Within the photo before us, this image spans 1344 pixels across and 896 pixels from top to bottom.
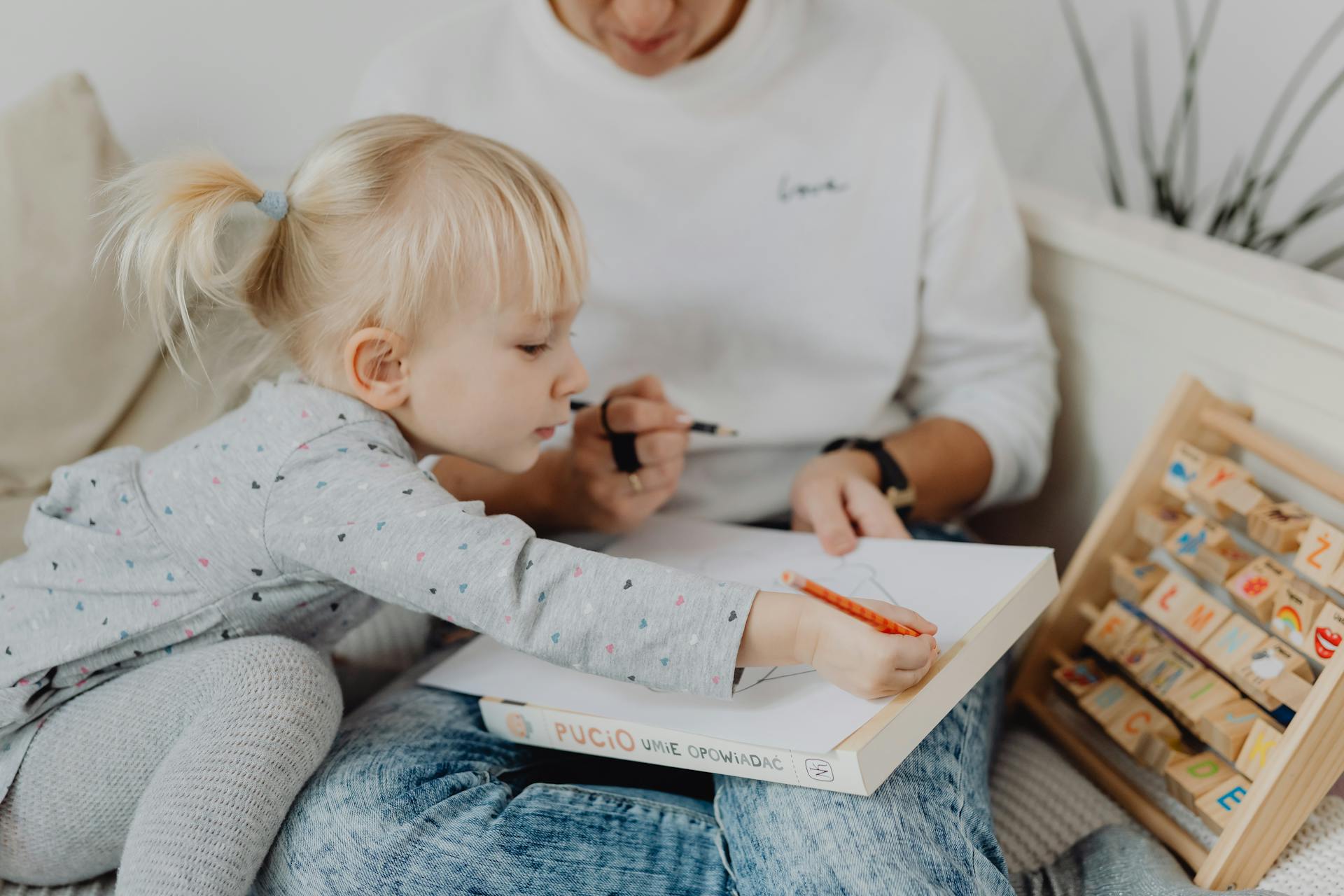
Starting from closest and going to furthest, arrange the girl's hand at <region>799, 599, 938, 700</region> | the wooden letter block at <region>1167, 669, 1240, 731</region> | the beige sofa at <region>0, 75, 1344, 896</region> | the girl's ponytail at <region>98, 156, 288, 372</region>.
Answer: the girl's hand at <region>799, 599, 938, 700</region>
the girl's ponytail at <region>98, 156, 288, 372</region>
the wooden letter block at <region>1167, 669, 1240, 731</region>
the beige sofa at <region>0, 75, 1344, 896</region>

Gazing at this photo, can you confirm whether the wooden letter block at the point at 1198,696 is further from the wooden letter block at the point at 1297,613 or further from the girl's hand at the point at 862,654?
the girl's hand at the point at 862,654

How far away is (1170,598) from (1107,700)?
0.38 ft

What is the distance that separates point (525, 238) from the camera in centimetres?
85

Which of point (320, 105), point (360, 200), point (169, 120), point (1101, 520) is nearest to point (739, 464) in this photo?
point (1101, 520)

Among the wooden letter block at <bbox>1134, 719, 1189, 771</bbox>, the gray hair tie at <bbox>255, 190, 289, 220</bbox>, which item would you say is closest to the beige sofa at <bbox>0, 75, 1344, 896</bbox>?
the wooden letter block at <bbox>1134, 719, 1189, 771</bbox>

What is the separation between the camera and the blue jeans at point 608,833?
730 mm

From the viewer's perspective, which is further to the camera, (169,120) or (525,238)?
(169,120)

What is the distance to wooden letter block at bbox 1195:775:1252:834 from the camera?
0.86m

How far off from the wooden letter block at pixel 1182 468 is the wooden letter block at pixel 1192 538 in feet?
0.10

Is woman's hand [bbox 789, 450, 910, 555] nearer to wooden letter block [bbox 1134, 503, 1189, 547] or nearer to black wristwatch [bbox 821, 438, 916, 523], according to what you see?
black wristwatch [bbox 821, 438, 916, 523]

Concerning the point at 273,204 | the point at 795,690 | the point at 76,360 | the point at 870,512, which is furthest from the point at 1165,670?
the point at 76,360

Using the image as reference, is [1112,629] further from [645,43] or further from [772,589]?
[645,43]

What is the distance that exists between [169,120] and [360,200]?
54cm

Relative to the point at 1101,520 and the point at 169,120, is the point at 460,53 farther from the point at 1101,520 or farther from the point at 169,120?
the point at 1101,520
